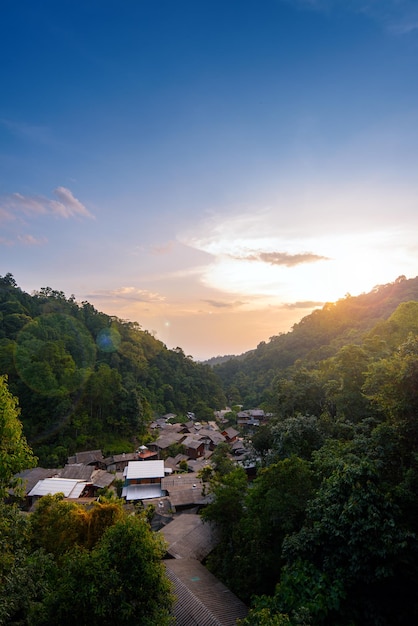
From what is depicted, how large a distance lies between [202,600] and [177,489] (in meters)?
13.7

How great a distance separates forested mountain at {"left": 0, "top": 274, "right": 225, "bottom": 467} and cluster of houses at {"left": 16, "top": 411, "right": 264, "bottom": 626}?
4125 mm

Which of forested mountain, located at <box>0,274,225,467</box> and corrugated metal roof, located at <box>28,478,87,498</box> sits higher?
forested mountain, located at <box>0,274,225,467</box>

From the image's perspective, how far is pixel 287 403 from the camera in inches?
919

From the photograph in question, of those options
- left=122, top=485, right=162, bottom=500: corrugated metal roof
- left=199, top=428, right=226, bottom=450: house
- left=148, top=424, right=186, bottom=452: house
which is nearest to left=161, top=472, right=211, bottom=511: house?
left=122, top=485, right=162, bottom=500: corrugated metal roof

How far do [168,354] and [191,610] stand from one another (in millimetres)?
60563

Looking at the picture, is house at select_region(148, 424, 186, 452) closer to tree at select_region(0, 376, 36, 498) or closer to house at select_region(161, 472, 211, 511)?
house at select_region(161, 472, 211, 511)

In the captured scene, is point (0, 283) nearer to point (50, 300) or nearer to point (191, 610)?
point (50, 300)

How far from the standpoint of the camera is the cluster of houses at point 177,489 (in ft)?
38.6

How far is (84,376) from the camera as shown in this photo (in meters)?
40.5

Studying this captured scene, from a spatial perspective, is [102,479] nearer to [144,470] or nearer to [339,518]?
[144,470]

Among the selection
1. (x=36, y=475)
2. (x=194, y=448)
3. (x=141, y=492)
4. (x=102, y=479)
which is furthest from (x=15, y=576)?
(x=194, y=448)

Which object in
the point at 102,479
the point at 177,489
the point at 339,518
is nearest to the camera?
the point at 339,518

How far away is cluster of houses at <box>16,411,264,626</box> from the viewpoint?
38.6ft

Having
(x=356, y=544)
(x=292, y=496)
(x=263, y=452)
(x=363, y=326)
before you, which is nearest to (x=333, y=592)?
(x=356, y=544)
